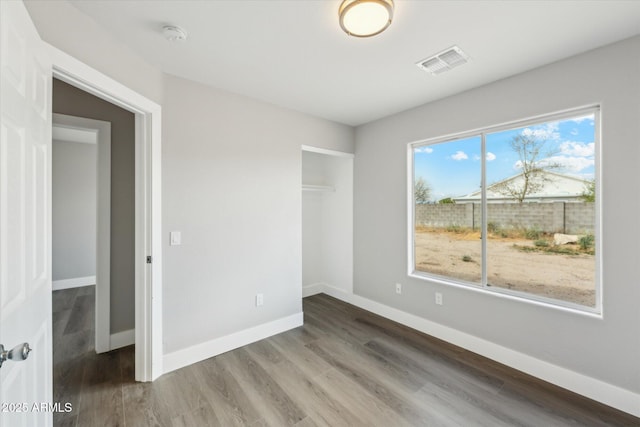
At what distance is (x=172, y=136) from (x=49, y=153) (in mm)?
1068

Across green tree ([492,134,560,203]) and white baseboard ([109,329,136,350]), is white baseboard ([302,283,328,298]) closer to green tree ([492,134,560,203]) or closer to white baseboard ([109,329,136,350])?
white baseboard ([109,329,136,350])

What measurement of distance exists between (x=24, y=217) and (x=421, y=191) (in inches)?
129

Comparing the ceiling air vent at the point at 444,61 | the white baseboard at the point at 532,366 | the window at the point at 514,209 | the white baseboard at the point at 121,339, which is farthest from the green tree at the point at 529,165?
the white baseboard at the point at 121,339

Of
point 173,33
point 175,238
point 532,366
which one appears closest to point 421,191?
point 532,366

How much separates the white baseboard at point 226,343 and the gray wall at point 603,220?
4.58 feet

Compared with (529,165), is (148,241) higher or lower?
lower

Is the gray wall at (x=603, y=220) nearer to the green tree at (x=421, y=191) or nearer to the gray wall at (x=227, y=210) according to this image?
the green tree at (x=421, y=191)

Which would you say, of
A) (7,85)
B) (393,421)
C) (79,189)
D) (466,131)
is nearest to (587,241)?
(466,131)

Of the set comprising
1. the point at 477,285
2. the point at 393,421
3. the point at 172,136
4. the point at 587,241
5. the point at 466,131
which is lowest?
the point at 393,421

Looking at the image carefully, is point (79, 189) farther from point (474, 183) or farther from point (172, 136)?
point (474, 183)

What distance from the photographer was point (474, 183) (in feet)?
9.15

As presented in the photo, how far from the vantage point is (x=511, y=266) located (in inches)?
98.9

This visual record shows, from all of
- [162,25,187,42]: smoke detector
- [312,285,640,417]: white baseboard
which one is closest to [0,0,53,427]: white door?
[162,25,187,42]: smoke detector

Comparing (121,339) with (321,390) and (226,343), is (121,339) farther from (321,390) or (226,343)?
(321,390)
